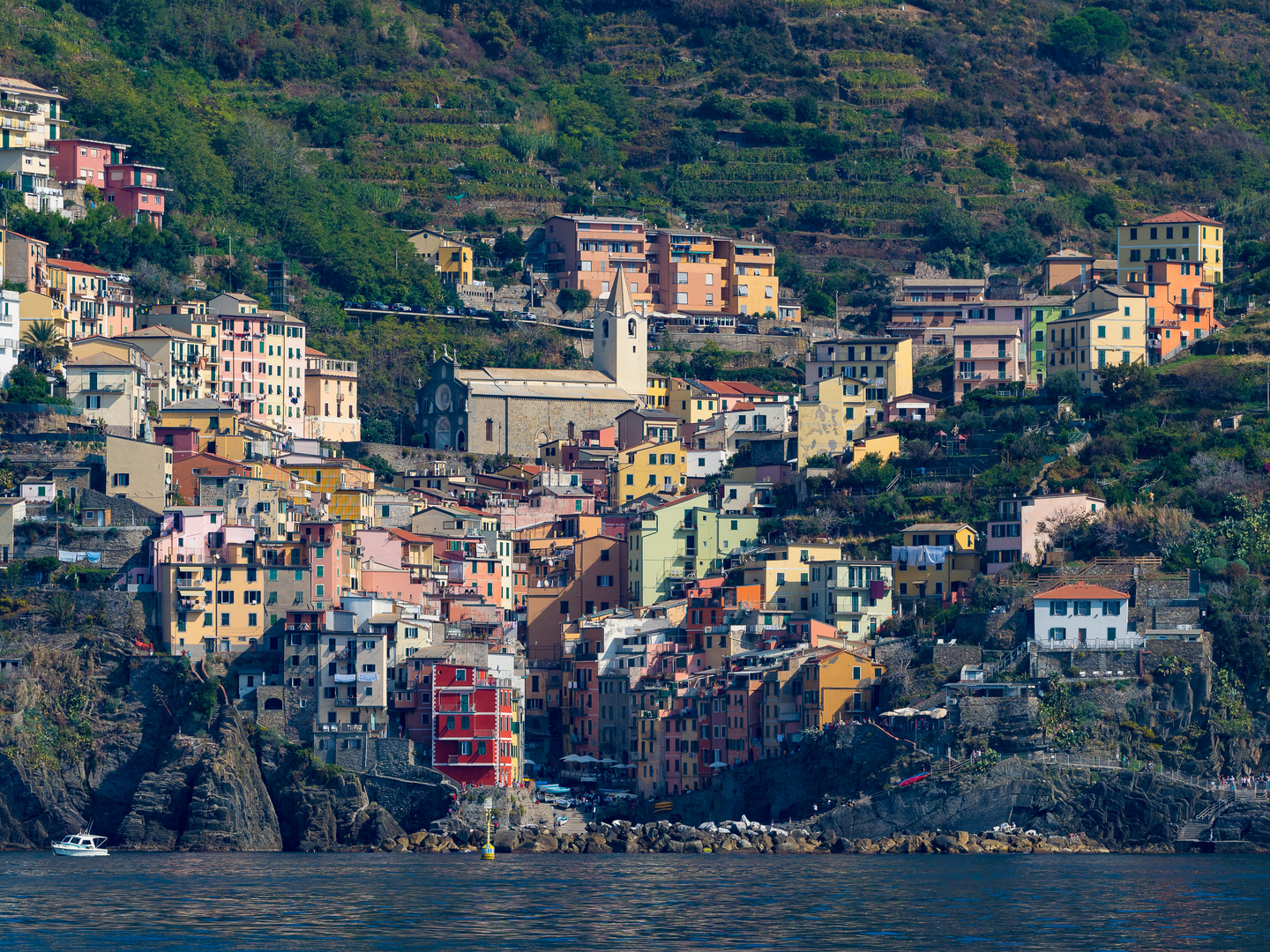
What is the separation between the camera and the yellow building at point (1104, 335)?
12056 cm

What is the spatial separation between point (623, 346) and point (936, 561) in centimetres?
3393

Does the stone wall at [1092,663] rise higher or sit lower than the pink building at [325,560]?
lower

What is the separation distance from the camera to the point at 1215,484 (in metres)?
107

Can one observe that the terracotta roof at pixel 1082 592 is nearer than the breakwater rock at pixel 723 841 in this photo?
No

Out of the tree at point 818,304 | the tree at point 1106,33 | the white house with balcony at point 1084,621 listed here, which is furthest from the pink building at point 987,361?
the tree at point 1106,33

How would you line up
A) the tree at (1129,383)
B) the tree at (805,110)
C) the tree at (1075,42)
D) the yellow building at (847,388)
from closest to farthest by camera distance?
1. the tree at (1129,383)
2. the yellow building at (847,388)
3. the tree at (805,110)
4. the tree at (1075,42)

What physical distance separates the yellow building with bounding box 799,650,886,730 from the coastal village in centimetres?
11

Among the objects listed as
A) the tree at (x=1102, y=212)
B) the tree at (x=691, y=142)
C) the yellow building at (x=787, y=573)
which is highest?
the tree at (x=691, y=142)

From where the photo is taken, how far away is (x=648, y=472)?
4875 inches

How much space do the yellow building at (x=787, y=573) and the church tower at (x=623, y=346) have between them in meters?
29.3

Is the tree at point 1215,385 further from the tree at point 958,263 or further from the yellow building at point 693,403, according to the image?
the tree at point 958,263

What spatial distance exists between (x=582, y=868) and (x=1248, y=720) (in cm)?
2350

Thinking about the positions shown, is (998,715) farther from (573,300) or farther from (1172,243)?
(573,300)

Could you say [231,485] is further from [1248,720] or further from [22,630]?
[1248,720]
